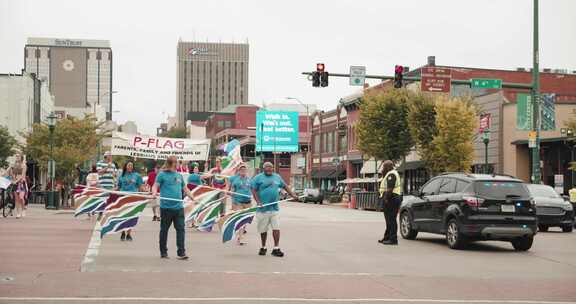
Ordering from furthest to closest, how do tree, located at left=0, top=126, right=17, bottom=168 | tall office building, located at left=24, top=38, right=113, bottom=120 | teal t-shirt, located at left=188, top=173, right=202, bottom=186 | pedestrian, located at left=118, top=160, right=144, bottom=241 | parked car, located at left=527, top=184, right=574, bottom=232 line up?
tall office building, located at left=24, top=38, right=113, bottom=120
tree, located at left=0, top=126, right=17, bottom=168
parked car, located at left=527, top=184, right=574, bottom=232
teal t-shirt, located at left=188, top=173, right=202, bottom=186
pedestrian, located at left=118, top=160, right=144, bottom=241

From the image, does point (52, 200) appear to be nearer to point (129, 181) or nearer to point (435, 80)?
point (435, 80)

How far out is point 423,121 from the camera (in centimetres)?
4831

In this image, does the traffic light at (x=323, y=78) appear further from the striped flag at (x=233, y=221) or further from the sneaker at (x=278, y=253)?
the sneaker at (x=278, y=253)

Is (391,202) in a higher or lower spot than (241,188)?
lower

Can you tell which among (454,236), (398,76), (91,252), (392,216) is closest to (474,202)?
(454,236)

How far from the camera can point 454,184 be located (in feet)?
56.6

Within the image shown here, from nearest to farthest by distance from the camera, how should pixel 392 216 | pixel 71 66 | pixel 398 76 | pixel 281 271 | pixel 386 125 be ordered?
pixel 281 271, pixel 392 216, pixel 398 76, pixel 386 125, pixel 71 66

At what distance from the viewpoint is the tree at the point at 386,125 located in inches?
2021

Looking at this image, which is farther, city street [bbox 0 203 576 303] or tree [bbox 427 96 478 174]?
tree [bbox 427 96 478 174]

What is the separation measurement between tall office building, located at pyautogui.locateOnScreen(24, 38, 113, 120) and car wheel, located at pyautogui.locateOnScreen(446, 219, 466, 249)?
428 feet

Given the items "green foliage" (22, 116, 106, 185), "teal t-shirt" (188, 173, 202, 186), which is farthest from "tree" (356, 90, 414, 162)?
"teal t-shirt" (188, 173, 202, 186)

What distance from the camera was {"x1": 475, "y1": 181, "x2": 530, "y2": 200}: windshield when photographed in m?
16.4

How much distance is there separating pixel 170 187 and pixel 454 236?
20.5 ft

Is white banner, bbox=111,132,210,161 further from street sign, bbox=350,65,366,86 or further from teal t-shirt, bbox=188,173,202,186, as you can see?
teal t-shirt, bbox=188,173,202,186
